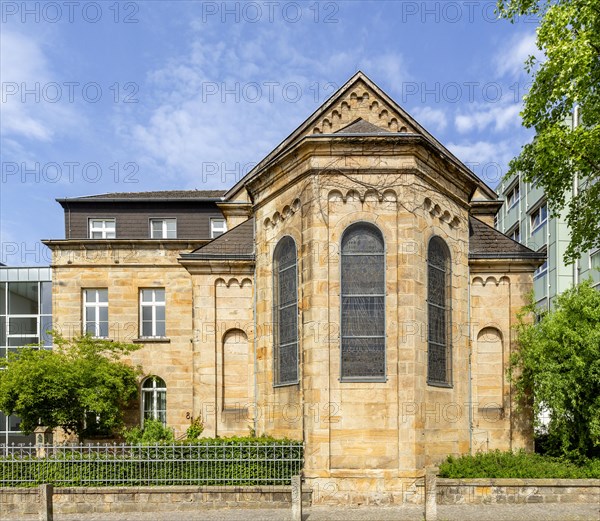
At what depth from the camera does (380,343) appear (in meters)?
16.2

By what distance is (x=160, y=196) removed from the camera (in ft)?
107

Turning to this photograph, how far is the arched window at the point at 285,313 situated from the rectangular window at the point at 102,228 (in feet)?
47.5

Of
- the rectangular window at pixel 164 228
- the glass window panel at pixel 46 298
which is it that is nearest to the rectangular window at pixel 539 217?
the rectangular window at pixel 164 228

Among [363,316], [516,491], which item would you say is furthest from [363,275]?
[516,491]

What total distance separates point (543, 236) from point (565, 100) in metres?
25.5

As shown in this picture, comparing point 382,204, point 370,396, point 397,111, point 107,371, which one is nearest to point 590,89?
point 397,111

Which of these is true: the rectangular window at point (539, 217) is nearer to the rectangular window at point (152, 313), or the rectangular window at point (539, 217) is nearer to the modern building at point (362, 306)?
the modern building at point (362, 306)

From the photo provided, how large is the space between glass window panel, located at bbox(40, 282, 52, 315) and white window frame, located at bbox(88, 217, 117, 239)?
3.21m

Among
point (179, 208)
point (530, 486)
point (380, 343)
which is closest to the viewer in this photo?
point (530, 486)

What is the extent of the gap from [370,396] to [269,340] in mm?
4179

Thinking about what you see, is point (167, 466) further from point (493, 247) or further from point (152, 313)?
point (493, 247)

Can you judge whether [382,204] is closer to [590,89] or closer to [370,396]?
[370,396]

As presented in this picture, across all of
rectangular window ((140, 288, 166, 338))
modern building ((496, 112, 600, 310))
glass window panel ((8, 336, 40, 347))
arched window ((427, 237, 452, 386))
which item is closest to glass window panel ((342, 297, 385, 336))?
arched window ((427, 237, 452, 386))

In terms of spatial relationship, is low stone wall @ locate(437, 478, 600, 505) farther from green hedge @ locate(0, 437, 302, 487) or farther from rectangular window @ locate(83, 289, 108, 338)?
rectangular window @ locate(83, 289, 108, 338)
